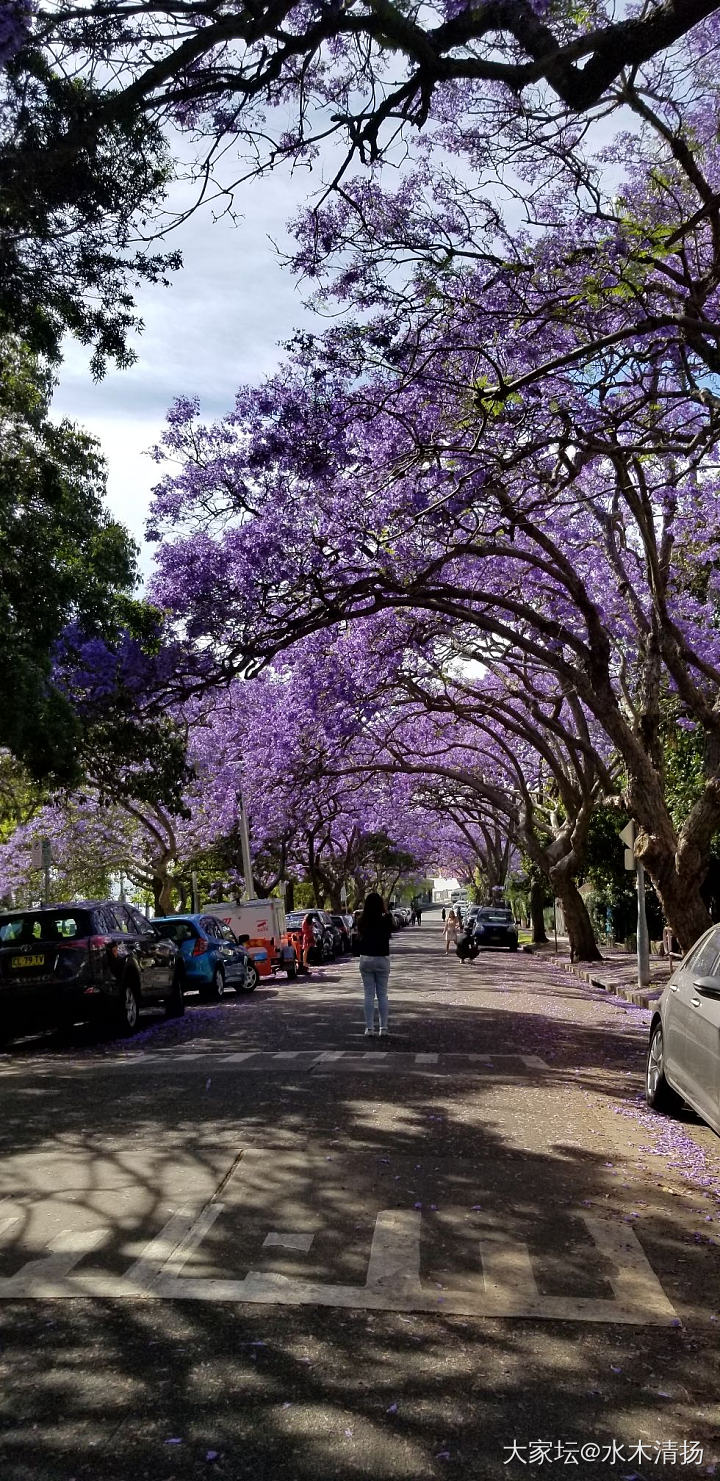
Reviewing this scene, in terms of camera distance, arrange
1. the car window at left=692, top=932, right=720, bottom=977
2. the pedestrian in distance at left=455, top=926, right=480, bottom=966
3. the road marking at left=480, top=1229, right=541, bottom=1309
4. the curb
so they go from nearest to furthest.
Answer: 1. the road marking at left=480, top=1229, right=541, bottom=1309
2. the car window at left=692, top=932, right=720, bottom=977
3. the curb
4. the pedestrian in distance at left=455, top=926, right=480, bottom=966

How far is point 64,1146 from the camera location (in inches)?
299

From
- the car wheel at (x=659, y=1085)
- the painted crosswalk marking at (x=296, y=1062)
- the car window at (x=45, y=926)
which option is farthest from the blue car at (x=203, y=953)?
the car wheel at (x=659, y=1085)

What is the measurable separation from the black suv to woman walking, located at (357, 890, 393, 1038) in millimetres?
2930

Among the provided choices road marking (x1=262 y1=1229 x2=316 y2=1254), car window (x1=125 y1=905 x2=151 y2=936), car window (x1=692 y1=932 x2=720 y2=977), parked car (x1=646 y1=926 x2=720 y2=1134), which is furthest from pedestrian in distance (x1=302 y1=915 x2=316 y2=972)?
road marking (x1=262 y1=1229 x2=316 y2=1254)

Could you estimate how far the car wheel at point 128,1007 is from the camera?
14267mm

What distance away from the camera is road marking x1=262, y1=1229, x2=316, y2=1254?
5543 millimetres

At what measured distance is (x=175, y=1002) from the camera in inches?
674

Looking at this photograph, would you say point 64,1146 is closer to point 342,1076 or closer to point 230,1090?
point 230,1090

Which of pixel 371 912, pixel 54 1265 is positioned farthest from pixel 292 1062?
pixel 54 1265

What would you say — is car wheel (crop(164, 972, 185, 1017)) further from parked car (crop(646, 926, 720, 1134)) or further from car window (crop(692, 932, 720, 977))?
car window (crop(692, 932, 720, 977))

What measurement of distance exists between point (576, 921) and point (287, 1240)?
2553cm

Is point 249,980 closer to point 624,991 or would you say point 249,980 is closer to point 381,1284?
point 624,991

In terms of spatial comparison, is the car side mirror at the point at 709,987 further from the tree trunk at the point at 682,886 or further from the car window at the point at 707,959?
the tree trunk at the point at 682,886

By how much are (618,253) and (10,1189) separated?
7590mm
